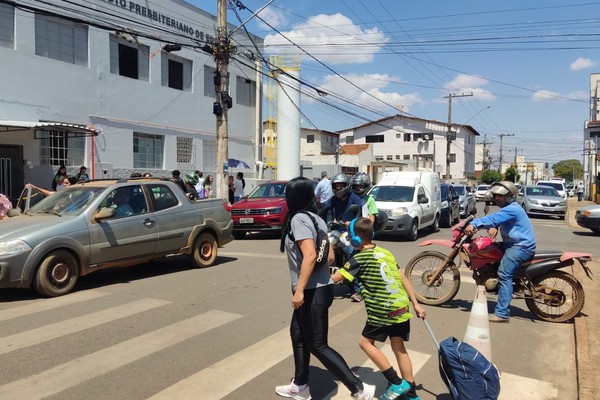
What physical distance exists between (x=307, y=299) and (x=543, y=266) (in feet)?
12.0

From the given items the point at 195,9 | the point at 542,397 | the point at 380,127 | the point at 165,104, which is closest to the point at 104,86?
the point at 165,104

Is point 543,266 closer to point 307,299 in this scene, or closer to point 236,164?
point 307,299

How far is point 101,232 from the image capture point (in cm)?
742

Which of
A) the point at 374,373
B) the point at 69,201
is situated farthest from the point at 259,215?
the point at 374,373

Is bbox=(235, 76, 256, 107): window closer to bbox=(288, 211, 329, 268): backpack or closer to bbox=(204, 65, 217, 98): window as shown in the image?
bbox=(204, 65, 217, 98): window

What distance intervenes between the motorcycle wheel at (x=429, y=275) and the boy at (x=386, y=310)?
2.82 meters

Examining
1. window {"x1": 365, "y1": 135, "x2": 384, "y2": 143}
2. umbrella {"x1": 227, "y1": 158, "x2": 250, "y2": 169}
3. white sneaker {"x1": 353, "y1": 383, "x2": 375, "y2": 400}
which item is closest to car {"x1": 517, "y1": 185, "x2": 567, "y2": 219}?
umbrella {"x1": 227, "y1": 158, "x2": 250, "y2": 169}

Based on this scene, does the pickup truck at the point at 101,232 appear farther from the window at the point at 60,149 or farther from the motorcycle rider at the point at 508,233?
the window at the point at 60,149

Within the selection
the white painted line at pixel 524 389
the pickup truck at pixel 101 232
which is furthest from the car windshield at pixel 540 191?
the white painted line at pixel 524 389

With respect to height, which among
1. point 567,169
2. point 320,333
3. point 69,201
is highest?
point 567,169

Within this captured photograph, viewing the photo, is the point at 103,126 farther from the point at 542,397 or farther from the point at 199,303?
the point at 542,397

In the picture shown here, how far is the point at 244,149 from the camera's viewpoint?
26141 millimetres

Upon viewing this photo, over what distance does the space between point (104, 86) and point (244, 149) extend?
982 cm

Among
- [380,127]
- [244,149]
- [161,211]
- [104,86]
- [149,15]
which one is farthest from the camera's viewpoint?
[380,127]
